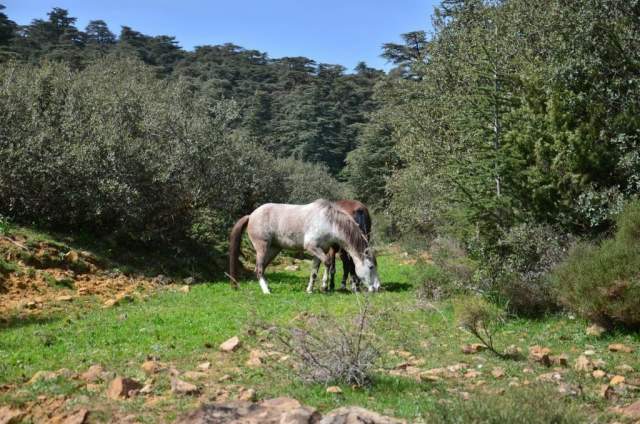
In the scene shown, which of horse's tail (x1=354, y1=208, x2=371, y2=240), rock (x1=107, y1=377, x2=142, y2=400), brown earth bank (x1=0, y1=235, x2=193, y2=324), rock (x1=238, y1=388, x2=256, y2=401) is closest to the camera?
rock (x1=238, y1=388, x2=256, y2=401)

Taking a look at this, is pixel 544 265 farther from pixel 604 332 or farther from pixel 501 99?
pixel 501 99

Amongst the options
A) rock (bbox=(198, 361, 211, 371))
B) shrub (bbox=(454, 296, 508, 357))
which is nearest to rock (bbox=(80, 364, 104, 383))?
rock (bbox=(198, 361, 211, 371))

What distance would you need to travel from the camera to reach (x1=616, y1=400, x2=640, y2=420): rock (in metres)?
5.75

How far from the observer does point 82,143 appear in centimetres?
1694

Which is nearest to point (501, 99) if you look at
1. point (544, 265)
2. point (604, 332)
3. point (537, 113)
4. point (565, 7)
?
point (537, 113)

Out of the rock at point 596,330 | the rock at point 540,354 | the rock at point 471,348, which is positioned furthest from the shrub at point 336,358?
the rock at point 596,330

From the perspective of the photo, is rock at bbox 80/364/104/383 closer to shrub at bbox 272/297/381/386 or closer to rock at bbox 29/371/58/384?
rock at bbox 29/371/58/384

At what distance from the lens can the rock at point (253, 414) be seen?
5048 millimetres

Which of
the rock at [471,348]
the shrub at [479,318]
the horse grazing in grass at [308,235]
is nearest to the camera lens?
the rock at [471,348]

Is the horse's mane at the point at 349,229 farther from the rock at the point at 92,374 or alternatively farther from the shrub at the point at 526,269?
the rock at the point at 92,374

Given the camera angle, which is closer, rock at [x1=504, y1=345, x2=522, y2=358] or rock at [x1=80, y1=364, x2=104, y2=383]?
rock at [x1=80, y1=364, x2=104, y2=383]

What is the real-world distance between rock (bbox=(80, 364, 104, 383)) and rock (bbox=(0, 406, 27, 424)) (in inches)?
35.2

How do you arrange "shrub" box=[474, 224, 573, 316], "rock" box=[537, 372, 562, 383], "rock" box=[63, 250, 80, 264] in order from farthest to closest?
"rock" box=[63, 250, 80, 264] → "shrub" box=[474, 224, 573, 316] → "rock" box=[537, 372, 562, 383]

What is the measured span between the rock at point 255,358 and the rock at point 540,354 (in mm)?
3861
